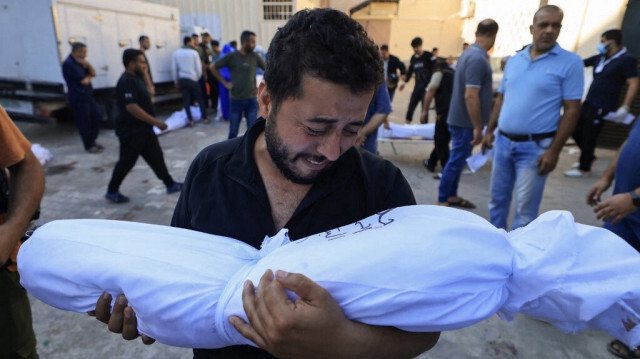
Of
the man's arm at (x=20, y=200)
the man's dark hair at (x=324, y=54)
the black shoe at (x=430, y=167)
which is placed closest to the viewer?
the man's dark hair at (x=324, y=54)

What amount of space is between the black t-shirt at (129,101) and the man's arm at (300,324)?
4151 millimetres

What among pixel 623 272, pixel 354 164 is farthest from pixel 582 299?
pixel 354 164

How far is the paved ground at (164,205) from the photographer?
244 cm

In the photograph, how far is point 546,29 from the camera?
278 cm

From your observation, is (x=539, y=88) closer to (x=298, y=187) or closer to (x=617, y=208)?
(x=617, y=208)

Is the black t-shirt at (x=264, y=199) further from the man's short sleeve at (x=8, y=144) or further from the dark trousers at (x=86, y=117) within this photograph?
the dark trousers at (x=86, y=117)

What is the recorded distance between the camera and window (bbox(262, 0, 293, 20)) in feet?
47.4

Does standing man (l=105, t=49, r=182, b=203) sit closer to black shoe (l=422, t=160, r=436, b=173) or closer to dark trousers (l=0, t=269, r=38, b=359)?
dark trousers (l=0, t=269, r=38, b=359)

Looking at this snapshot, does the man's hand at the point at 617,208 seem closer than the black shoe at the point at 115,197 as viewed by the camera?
Yes

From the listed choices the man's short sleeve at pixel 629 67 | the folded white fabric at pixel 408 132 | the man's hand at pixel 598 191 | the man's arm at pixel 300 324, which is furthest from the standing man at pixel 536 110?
the man's short sleeve at pixel 629 67

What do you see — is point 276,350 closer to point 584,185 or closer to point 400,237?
point 400,237

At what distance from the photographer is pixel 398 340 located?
Answer: 986 mm

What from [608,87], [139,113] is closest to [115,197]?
[139,113]

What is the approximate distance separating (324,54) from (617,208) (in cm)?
184
